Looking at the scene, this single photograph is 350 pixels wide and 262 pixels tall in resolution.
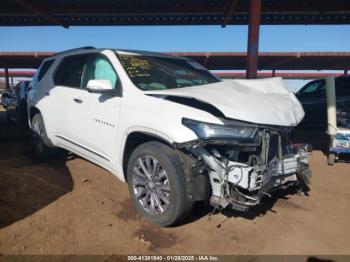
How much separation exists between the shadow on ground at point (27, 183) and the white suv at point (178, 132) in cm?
63

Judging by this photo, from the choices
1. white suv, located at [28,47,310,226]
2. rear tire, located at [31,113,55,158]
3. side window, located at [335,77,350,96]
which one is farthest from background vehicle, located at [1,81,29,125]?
side window, located at [335,77,350,96]

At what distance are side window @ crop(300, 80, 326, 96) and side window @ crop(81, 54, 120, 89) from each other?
8661 mm

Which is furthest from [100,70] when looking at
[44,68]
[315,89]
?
[315,89]

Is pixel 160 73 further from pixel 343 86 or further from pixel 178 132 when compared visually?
pixel 343 86

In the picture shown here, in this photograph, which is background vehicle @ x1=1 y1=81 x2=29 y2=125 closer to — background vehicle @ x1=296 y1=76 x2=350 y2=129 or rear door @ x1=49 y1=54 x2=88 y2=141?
rear door @ x1=49 y1=54 x2=88 y2=141

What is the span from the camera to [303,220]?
408 cm

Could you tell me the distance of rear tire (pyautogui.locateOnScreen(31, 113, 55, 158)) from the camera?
5857mm

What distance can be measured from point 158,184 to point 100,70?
76.1 inches

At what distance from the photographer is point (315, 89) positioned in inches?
449
